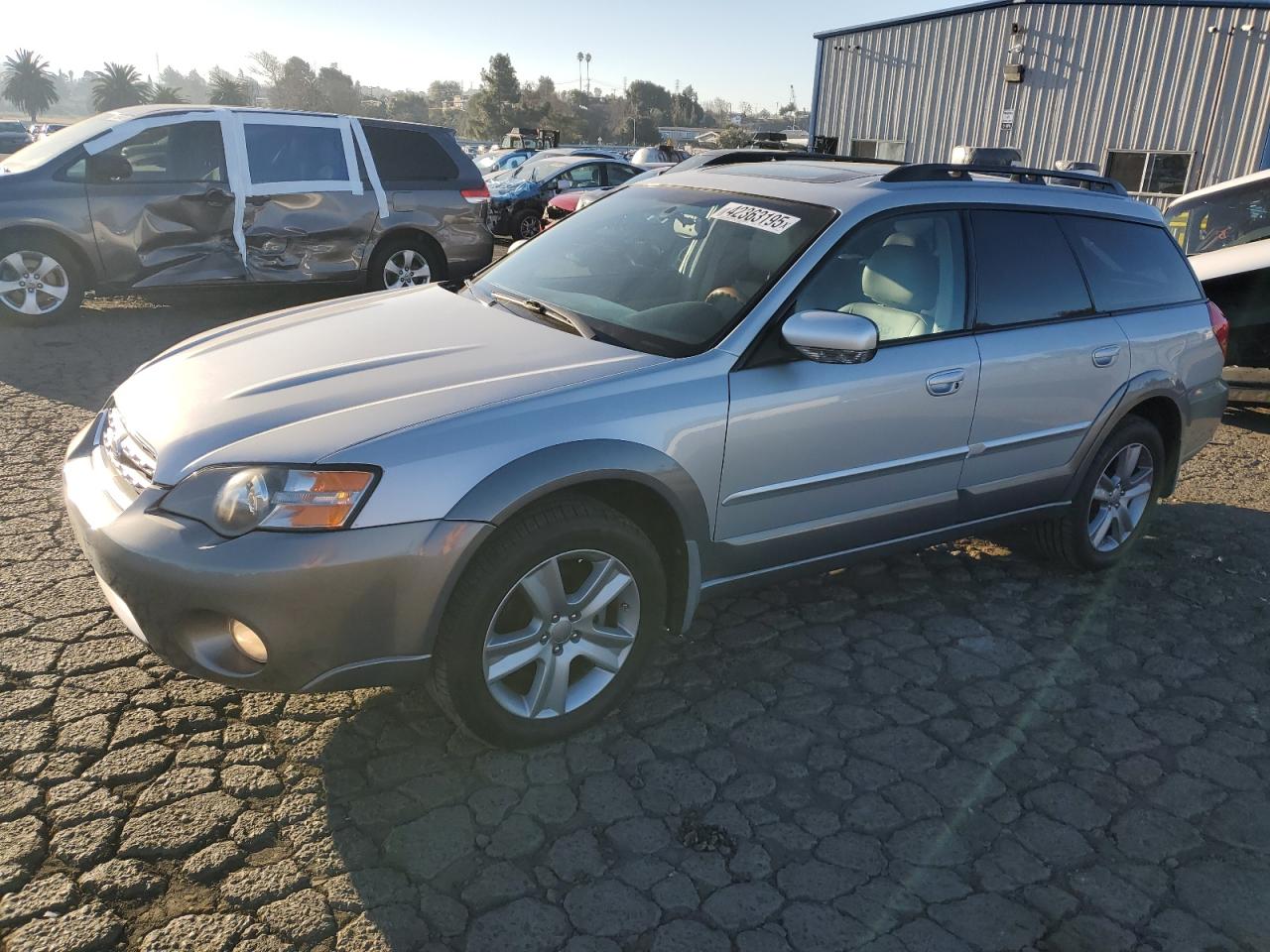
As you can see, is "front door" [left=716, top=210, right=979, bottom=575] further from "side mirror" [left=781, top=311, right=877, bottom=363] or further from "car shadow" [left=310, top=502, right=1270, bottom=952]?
"car shadow" [left=310, top=502, right=1270, bottom=952]

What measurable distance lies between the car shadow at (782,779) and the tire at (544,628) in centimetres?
16

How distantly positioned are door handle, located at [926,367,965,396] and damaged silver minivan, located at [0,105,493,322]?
A: 6568 mm

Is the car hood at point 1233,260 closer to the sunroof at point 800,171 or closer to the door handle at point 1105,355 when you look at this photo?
the door handle at point 1105,355

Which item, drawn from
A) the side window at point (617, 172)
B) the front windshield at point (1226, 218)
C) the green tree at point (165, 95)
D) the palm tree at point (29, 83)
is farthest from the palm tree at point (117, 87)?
the front windshield at point (1226, 218)

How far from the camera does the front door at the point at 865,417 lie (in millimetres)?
3158

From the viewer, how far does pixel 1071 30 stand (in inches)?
693

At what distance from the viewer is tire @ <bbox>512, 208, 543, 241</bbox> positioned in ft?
53.5

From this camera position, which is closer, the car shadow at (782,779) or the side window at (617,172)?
the car shadow at (782,779)

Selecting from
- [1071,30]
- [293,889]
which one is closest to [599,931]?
[293,889]

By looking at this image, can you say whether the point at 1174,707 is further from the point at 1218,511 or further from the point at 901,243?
the point at 1218,511

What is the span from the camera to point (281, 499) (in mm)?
2473

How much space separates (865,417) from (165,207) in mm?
6903

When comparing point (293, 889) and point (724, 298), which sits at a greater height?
point (724, 298)

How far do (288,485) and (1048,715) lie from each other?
8.63 ft
